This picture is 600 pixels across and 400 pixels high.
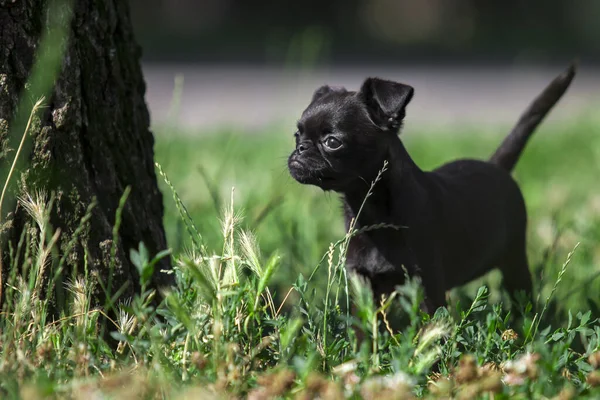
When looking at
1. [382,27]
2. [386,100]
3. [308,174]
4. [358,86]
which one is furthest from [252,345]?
[382,27]

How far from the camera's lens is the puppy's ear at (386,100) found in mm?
2828

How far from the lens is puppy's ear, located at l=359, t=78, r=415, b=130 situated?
111 inches

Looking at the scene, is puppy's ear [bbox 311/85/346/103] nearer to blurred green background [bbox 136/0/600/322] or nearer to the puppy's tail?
blurred green background [bbox 136/0/600/322]

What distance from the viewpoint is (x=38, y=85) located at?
8.30ft

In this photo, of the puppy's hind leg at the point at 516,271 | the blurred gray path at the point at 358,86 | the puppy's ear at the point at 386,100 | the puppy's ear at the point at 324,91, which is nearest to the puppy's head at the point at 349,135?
the puppy's ear at the point at 386,100

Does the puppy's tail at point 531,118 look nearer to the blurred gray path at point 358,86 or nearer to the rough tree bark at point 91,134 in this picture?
the rough tree bark at point 91,134

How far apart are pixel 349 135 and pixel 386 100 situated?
0.16 meters

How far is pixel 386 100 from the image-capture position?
2854mm

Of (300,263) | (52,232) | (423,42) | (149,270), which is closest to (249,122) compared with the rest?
(300,263)

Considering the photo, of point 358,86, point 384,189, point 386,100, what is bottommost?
point 358,86

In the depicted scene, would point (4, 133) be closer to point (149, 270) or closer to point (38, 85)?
point (38, 85)

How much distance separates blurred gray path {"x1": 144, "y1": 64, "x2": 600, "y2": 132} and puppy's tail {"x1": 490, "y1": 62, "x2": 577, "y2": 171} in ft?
8.56

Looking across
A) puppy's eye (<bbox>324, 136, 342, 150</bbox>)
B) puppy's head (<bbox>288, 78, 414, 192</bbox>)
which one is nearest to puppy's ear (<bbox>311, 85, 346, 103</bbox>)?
puppy's head (<bbox>288, 78, 414, 192</bbox>)

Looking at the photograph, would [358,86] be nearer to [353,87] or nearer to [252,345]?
[353,87]
